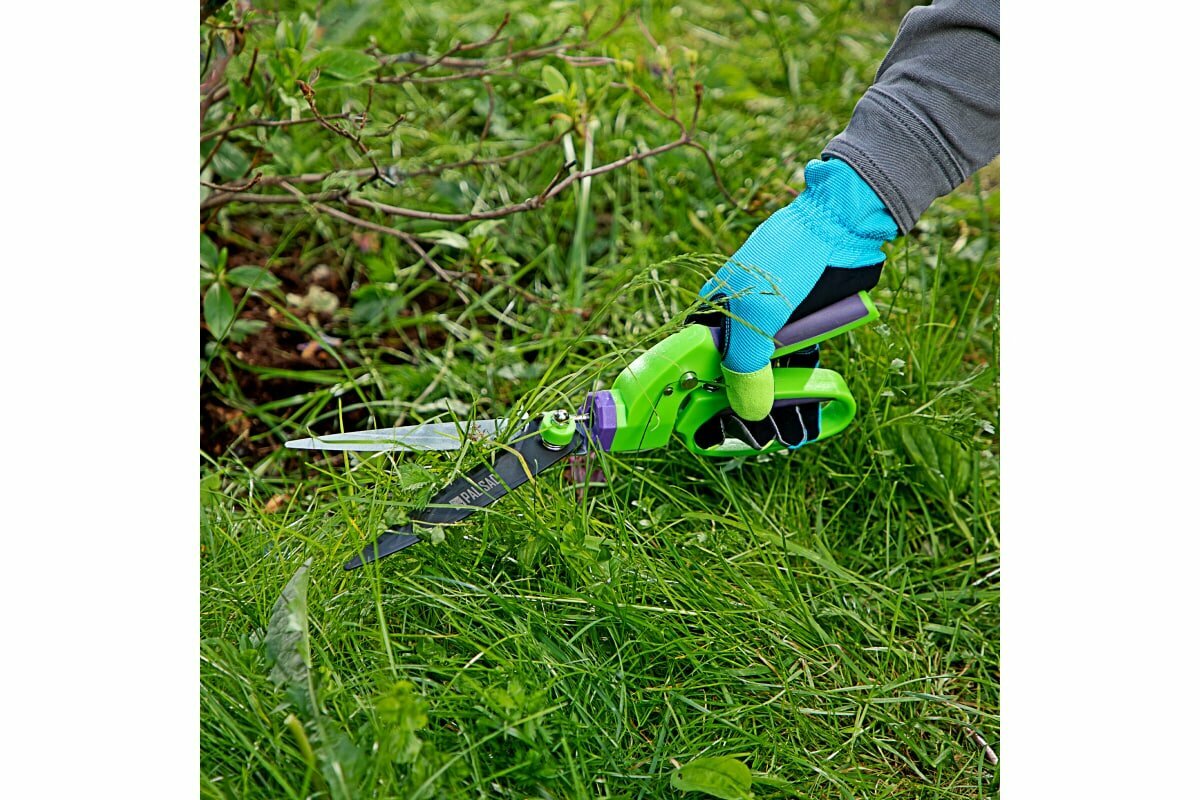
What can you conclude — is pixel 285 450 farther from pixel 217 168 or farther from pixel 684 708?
pixel 684 708

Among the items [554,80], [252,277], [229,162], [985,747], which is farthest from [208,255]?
[985,747]

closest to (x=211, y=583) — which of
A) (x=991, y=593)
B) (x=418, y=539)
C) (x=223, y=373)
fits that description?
(x=418, y=539)

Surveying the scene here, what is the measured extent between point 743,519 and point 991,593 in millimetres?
440

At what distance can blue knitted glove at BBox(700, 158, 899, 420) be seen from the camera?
1.50 m

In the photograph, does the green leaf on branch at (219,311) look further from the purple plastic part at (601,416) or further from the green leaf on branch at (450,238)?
the purple plastic part at (601,416)

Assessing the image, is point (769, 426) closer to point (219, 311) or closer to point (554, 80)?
point (554, 80)

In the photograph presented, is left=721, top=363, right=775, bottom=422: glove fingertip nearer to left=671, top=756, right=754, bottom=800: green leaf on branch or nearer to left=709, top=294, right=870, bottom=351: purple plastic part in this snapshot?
left=709, top=294, right=870, bottom=351: purple plastic part

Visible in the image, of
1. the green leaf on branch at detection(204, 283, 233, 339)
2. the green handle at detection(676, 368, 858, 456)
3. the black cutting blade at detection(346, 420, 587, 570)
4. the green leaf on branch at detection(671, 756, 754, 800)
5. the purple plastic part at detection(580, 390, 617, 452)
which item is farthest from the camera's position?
the green leaf on branch at detection(204, 283, 233, 339)

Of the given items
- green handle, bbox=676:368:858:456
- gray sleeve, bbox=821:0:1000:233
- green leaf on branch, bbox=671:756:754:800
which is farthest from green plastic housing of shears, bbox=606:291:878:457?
green leaf on branch, bbox=671:756:754:800

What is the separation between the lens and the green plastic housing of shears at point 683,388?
60.2 inches

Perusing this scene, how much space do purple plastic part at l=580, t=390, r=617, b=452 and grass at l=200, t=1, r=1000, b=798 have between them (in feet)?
0.13

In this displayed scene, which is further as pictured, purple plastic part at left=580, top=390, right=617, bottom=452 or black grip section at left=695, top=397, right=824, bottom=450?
black grip section at left=695, top=397, right=824, bottom=450

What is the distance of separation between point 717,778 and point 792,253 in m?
0.75

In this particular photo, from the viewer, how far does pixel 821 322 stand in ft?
5.18
